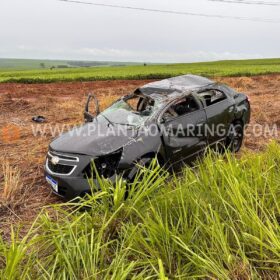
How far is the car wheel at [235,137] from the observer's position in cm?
635

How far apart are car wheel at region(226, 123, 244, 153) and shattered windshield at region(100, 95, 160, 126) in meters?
1.90

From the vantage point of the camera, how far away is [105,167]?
13.9 feet

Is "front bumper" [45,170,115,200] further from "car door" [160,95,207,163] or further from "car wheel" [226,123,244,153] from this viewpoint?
"car wheel" [226,123,244,153]

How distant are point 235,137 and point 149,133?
2662 millimetres

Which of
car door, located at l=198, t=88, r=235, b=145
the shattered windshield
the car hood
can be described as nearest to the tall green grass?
the car hood

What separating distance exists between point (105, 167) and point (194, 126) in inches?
74.7

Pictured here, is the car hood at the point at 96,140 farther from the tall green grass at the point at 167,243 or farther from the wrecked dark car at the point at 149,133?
the tall green grass at the point at 167,243

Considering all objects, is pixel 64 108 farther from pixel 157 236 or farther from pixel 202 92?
pixel 157 236

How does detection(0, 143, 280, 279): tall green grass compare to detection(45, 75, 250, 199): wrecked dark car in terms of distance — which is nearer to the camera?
detection(0, 143, 280, 279): tall green grass

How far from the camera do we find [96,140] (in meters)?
4.54

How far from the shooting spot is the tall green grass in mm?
2336

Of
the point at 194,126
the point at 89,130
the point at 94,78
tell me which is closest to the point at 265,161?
the point at 194,126

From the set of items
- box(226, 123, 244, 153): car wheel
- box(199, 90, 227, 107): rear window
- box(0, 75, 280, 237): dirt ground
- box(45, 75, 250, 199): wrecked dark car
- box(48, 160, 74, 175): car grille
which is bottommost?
box(0, 75, 280, 237): dirt ground

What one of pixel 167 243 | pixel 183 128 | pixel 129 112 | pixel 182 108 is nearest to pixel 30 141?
pixel 129 112
